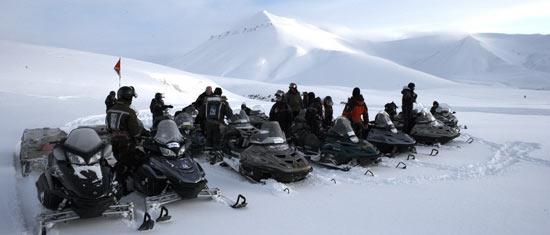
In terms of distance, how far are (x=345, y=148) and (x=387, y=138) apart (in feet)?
5.33

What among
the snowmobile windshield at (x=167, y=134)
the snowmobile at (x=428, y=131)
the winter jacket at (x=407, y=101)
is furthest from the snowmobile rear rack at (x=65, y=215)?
the winter jacket at (x=407, y=101)

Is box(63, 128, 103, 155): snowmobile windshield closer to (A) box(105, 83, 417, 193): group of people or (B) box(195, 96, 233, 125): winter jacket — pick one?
(A) box(105, 83, 417, 193): group of people

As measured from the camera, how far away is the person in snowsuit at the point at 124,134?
6.73 meters

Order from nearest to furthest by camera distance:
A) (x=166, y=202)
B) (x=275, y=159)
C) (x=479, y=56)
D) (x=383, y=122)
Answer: (x=166, y=202) < (x=275, y=159) < (x=383, y=122) < (x=479, y=56)

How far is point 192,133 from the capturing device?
1045cm

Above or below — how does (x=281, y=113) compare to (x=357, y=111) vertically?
below

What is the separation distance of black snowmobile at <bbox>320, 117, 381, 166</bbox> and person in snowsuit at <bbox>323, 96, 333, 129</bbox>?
2463 millimetres

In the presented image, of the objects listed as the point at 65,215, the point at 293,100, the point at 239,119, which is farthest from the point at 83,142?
the point at 293,100

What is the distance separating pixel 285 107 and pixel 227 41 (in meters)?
174

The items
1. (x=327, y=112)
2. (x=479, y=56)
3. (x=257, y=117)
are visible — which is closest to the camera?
(x=327, y=112)

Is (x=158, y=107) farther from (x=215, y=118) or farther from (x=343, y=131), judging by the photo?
(x=343, y=131)

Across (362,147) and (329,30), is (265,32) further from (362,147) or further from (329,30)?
(362,147)

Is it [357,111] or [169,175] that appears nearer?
[169,175]

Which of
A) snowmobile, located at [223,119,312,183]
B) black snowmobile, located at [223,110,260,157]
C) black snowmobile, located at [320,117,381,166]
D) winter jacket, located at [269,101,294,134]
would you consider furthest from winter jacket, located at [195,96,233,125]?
black snowmobile, located at [320,117,381,166]
